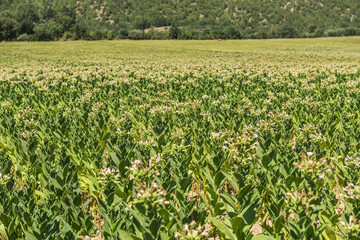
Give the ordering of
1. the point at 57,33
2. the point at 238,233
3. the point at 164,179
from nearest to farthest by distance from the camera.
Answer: the point at 238,233
the point at 164,179
the point at 57,33

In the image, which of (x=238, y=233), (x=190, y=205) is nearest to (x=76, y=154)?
(x=190, y=205)

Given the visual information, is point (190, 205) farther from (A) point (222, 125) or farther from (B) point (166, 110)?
(B) point (166, 110)

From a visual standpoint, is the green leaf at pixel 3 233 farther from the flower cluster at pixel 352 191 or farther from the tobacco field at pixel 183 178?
the flower cluster at pixel 352 191

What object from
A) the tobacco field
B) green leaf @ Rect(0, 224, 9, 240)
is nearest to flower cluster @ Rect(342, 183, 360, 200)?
the tobacco field

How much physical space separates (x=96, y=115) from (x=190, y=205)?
5207mm

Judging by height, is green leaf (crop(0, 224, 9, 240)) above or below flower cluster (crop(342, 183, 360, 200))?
below

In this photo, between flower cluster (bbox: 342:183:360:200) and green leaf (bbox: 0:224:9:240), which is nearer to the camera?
flower cluster (bbox: 342:183:360:200)

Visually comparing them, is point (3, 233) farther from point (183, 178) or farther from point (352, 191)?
point (352, 191)

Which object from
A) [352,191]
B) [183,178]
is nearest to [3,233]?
[183,178]

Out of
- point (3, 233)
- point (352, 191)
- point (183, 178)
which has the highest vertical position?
point (352, 191)

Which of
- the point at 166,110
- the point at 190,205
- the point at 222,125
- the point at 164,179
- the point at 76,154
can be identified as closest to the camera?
the point at 190,205

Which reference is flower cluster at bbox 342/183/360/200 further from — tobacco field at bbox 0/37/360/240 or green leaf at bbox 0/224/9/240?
green leaf at bbox 0/224/9/240

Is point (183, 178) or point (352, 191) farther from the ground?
point (352, 191)

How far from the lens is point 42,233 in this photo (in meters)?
3.34
